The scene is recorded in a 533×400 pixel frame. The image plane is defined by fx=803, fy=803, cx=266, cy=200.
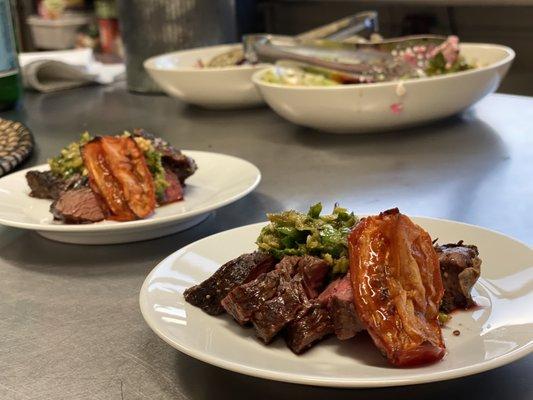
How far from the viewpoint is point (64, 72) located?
251 centimetres

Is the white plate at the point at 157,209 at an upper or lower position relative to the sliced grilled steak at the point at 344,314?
lower

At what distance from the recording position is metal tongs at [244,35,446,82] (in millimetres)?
1698

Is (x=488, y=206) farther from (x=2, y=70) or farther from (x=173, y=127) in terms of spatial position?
(x=2, y=70)

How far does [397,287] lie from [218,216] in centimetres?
54

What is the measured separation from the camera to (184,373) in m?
0.75

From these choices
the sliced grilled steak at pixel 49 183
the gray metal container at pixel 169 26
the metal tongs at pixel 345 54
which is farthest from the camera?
the gray metal container at pixel 169 26

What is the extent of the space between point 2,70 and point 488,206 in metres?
1.33

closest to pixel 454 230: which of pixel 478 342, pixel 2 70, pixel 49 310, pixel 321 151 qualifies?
pixel 478 342

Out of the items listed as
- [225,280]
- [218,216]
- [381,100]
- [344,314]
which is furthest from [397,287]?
[381,100]

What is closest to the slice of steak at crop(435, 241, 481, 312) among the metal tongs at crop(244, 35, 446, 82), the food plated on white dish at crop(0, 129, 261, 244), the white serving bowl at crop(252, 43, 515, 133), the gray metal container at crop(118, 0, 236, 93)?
the food plated on white dish at crop(0, 129, 261, 244)

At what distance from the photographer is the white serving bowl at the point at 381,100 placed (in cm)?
152

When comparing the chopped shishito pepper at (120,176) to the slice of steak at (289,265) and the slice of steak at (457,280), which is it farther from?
the slice of steak at (457,280)

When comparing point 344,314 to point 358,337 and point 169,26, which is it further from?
point 169,26

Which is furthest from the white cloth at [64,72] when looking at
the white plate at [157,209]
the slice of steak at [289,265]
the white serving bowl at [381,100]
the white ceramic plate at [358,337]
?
the slice of steak at [289,265]
